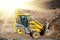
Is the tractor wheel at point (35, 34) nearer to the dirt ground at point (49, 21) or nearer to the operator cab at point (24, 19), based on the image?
the dirt ground at point (49, 21)

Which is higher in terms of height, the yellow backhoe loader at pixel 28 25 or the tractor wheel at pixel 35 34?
the yellow backhoe loader at pixel 28 25

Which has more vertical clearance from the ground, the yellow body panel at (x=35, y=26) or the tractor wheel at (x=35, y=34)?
the yellow body panel at (x=35, y=26)

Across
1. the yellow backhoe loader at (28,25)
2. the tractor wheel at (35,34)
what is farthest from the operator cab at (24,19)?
the tractor wheel at (35,34)

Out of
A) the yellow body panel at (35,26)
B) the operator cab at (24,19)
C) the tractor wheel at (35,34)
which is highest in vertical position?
the operator cab at (24,19)

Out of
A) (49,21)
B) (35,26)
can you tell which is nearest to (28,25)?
(35,26)

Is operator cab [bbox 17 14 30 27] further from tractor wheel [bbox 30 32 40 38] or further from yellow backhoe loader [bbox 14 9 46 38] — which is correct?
tractor wheel [bbox 30 32 40 38]

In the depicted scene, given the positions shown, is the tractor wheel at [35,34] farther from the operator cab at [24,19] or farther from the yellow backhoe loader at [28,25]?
the operator cab at [24,19]

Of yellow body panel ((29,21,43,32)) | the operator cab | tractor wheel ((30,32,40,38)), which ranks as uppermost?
the operator cab

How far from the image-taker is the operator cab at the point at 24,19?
9.57 feet

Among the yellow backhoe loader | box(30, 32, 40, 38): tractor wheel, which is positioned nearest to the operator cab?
the yellow backhoe loader

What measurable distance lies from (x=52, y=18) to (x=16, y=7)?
0.54 metres

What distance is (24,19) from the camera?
9.60ft

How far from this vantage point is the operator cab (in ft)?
9.57

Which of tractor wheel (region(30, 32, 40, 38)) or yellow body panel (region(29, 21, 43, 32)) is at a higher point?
yellow body panel (region(29, 21, 43, 32))
